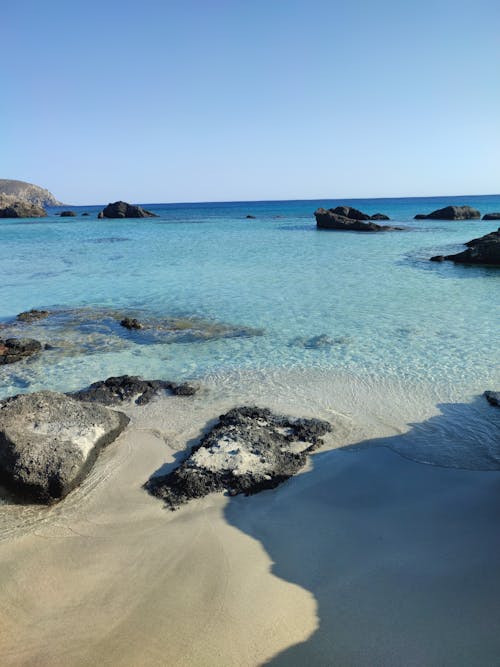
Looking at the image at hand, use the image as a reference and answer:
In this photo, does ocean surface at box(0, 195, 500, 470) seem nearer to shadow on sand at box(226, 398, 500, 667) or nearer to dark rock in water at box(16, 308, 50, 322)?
dark rock in water at box(16, 308, 50, 322)

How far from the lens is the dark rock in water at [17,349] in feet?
33.9

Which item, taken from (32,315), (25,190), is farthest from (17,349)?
(25,190)

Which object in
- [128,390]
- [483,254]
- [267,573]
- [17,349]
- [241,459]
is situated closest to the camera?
[267,573]

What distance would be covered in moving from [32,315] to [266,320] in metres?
7.12

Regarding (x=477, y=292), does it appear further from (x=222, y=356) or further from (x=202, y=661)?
(x=202, y=661)

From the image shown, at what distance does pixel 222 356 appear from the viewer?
1045 cm

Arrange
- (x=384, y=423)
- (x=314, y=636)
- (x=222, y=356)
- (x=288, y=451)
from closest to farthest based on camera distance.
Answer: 1. (x=314, y=636)
2. (x=288, y=451)
3. (x=384, y=423)
4. (x=222, y=356)

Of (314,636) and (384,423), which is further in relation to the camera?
(384,423)

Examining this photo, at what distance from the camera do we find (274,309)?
1447 centimetres

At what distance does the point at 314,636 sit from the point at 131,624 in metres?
1.54

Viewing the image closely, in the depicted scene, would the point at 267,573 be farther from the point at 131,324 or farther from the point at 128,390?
the point at 131,324

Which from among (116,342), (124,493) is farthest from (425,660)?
(116,342)

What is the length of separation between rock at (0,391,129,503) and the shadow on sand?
2120 millimetres

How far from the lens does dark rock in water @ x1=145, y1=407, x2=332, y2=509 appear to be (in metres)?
5.73
